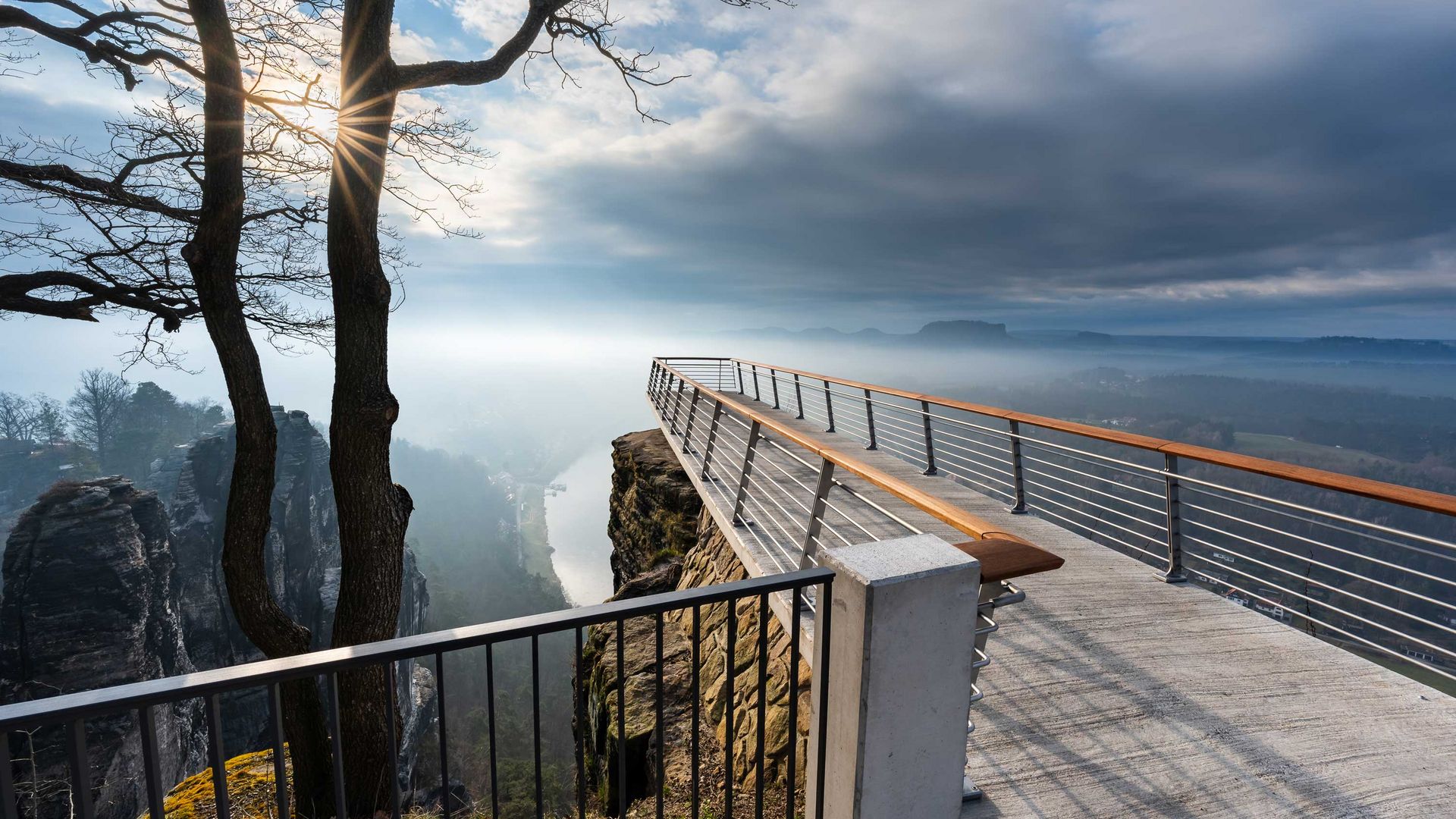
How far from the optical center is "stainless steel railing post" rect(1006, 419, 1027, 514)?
6697mm

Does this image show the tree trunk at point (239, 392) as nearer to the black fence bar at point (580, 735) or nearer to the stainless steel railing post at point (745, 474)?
the black fence bar at point (580, 735)

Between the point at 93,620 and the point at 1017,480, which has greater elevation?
the point at 1017,480

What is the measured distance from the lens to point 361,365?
4.77 m

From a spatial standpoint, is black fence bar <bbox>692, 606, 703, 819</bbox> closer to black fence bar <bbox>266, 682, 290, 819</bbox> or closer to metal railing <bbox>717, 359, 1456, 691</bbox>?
A: black fence bar <bbox>266, 682, 290, 819</bbox>

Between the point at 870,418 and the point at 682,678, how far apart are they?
5.65 meters

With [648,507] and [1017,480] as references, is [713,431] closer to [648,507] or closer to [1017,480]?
[1017,480]

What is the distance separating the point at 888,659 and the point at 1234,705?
2.88m

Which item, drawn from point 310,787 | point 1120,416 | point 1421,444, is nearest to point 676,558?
point 310,787

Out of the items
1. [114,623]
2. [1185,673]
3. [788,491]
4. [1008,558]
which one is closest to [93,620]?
[114,623]

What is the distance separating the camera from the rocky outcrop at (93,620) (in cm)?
1902

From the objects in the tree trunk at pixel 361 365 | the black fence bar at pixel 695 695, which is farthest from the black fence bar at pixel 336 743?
the tree trunk at pixel 361 365

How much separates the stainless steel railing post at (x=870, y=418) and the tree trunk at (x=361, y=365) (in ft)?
23.2

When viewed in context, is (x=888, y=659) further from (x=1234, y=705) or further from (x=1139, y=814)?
(x=1234, y=705)

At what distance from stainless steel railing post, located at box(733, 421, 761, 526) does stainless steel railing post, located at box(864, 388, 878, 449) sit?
3.86 metres
